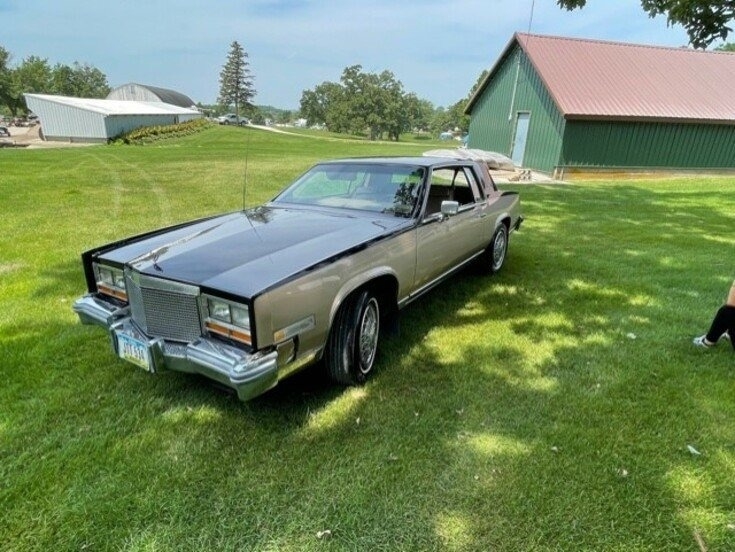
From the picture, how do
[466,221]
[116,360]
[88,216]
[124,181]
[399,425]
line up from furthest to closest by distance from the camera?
[124,181] → [88,216] → [466,221] → [116,360] → [399,425]

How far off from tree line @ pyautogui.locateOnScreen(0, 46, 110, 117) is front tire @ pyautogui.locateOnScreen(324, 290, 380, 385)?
263ft

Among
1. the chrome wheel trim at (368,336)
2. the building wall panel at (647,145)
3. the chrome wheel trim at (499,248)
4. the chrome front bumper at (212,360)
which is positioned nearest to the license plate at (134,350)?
the chrome front bumper at (212,360)

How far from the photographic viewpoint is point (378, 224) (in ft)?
11.5

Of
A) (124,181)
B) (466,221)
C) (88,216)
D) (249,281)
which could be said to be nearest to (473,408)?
(249,281)

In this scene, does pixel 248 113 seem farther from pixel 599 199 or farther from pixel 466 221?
pixel 599 199

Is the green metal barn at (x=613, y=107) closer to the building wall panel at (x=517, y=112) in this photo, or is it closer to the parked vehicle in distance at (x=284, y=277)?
the building wall panel at (x=517, y=112)

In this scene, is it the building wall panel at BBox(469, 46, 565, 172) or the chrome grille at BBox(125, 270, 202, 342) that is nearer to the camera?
the chrome grille at BBox(125, 270, 202, 342)

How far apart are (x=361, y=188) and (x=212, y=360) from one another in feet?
7.33

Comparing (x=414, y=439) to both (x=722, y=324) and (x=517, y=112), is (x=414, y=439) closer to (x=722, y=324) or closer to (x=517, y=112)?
(x=722, y=324)

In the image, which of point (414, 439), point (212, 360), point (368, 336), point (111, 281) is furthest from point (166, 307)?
point (414, 439)

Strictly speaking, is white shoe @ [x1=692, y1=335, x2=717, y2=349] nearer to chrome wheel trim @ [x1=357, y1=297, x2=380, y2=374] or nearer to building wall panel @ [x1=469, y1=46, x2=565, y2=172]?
chrome wheel trim @ [x1=357, y1=297, x2=380, y2=374]

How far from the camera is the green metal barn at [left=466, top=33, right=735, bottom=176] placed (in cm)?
1644

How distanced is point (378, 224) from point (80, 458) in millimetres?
2376

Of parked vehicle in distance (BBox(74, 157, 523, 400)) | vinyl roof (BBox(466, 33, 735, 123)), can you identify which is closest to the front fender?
parked vehicle in distance (BBox(74, 157, 523, 400))
